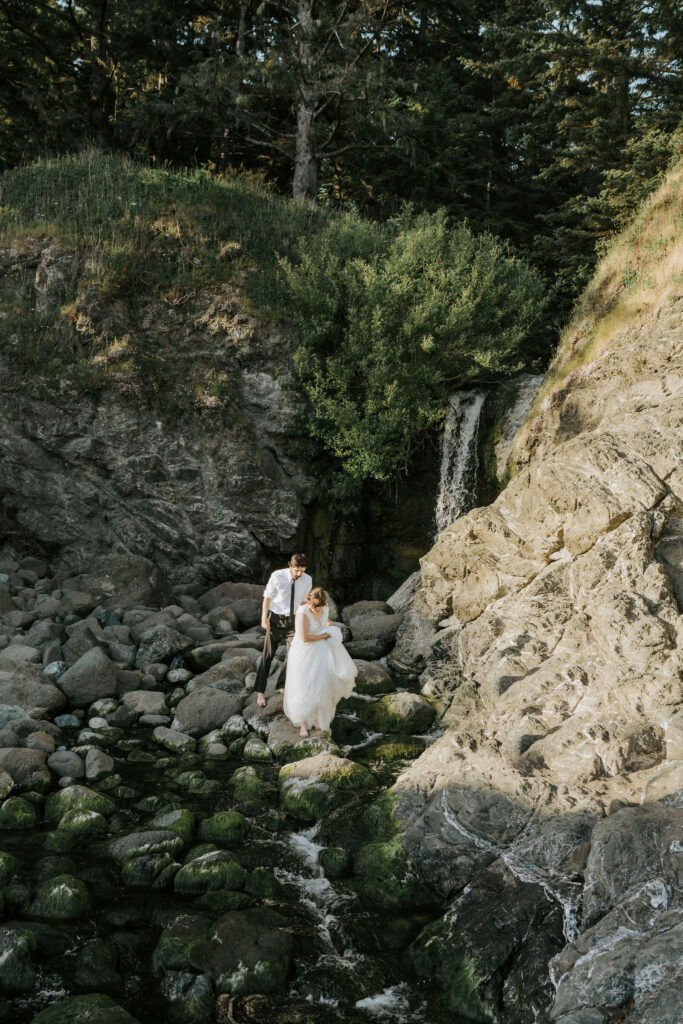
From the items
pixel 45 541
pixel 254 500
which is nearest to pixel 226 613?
pixel 254 500

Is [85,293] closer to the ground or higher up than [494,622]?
higher up

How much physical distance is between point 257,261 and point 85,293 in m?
3.82

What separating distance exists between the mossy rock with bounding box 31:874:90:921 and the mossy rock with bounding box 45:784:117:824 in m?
1.26

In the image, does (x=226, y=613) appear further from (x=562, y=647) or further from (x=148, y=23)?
(x=148, y=23)

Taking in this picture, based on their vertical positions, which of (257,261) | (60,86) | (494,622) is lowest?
(494,622)

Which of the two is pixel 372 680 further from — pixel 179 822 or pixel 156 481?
pixel 156 481

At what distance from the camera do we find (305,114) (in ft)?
71.1

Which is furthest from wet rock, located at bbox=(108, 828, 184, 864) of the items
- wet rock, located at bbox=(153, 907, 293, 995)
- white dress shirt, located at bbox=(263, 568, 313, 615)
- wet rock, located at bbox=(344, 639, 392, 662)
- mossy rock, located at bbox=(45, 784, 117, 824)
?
wet rock, located at bbox=(344, 639, 392, 662)

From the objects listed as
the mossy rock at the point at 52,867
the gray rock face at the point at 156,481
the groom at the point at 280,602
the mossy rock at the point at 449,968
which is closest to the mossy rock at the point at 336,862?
the mossy rock at the point at 449,968

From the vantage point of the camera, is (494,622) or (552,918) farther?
(494,622)

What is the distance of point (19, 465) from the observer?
1484cm

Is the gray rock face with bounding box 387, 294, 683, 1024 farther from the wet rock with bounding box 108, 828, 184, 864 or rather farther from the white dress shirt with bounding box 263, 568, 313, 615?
the white dress shirt with bounding box 263, 568, 313, 615

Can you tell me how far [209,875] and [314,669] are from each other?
2917mm

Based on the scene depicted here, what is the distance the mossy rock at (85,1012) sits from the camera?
451 cm
